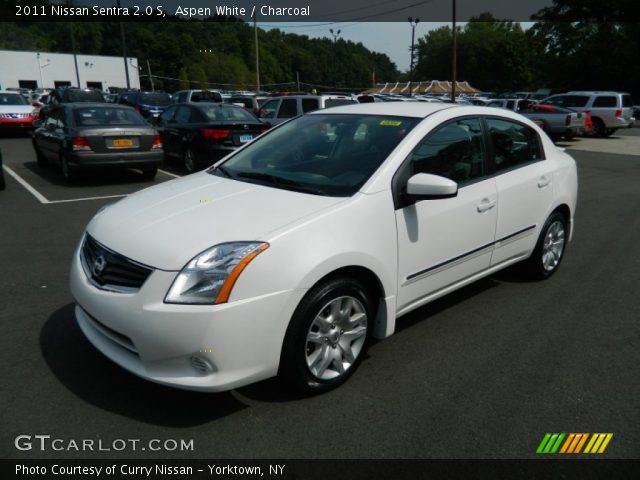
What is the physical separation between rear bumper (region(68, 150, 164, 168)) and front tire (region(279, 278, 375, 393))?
751cm

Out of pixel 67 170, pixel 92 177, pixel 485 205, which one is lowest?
pixel 92 177

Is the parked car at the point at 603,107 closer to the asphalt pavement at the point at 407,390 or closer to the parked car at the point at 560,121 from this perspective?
the parked car at the point at 560,121

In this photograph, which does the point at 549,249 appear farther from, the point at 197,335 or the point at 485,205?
the point at 197,335

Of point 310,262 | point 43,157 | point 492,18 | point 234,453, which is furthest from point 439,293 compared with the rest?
point 492,18

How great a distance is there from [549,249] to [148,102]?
1970 centimetres

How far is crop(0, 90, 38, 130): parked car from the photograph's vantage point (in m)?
17.9

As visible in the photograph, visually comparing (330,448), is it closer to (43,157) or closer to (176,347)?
(176,347)

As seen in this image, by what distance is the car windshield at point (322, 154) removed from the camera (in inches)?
131

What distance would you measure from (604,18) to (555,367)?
146 feet

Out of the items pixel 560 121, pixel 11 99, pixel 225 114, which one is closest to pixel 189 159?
pixel 225 114

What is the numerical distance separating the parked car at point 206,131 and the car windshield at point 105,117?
3.62 ft

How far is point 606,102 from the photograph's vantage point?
21.4 m

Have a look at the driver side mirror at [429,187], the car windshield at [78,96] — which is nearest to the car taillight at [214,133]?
the driver side mirror at [429,187]

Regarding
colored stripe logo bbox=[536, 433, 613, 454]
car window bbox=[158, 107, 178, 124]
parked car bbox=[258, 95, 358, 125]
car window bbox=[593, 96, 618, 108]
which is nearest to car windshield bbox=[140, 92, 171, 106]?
parked car bbox=[258, 95, 358, 125]
